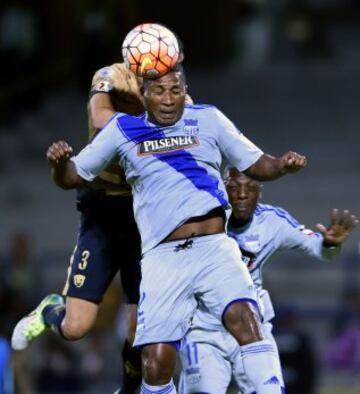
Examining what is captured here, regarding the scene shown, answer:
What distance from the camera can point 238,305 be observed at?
24.6ft

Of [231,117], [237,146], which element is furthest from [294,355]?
[231,117]

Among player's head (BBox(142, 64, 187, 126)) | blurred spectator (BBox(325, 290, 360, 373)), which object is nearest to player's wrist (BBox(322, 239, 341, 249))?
player's head (BBox(142, 64, 187, 126))

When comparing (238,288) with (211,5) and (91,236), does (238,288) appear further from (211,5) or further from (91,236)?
(211,5)

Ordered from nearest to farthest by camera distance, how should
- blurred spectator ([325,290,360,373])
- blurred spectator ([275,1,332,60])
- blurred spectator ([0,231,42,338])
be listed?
1. blurred spectator ([325,290,360,373])
2. blurred spectator ([0,231,42,338])
3. blurred spectator ([275,1,332,60])

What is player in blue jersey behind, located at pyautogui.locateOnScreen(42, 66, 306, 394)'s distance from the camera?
7.59m

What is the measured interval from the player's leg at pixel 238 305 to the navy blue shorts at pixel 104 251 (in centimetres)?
101

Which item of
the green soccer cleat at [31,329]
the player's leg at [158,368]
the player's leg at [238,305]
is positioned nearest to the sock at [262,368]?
the player's leg at [238,305]

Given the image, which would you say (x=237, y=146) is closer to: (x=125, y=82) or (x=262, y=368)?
(x=125, y=82)

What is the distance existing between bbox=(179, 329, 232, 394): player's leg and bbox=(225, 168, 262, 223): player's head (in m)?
0.66

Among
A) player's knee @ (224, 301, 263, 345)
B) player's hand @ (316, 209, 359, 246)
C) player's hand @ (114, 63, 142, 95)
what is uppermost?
player's hand @ (114, 63, 142, 95)

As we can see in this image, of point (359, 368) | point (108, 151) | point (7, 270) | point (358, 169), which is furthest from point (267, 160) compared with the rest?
point (358, 169)

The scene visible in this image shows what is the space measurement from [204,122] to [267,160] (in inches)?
14.6

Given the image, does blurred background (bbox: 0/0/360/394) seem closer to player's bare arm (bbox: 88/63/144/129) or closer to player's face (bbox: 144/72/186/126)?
player's bare arm (bbox: 88/63/144/129)

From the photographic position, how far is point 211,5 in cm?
2233
